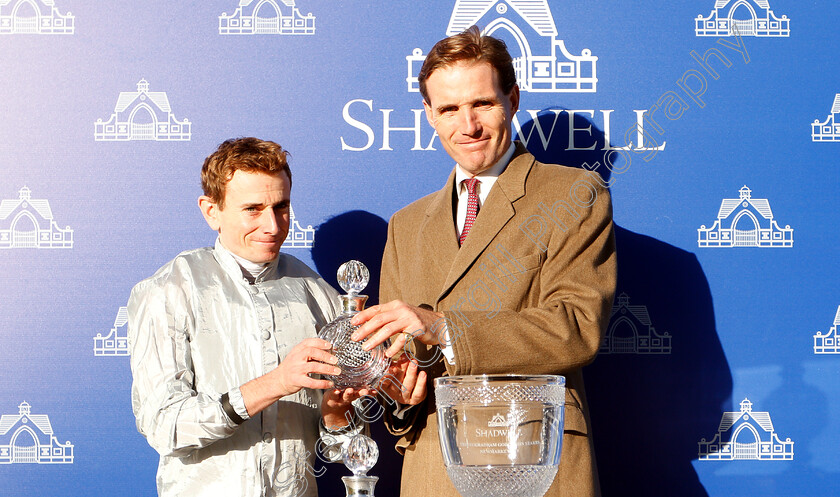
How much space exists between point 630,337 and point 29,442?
6.35ft

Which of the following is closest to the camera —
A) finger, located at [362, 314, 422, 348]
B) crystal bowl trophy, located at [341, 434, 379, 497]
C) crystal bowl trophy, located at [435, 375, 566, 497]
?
crystal bowl trophy, located at [435, 375, 566, 497]

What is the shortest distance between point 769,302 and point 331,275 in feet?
4.63

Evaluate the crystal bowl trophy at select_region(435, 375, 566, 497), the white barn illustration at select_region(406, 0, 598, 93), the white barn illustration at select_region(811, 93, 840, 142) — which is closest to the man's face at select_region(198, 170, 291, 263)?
the white barn illustration at select_region(406, 0, 598, 93)

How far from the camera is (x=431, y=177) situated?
9.32 feet

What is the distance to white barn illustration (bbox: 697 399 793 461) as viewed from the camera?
2715 mm

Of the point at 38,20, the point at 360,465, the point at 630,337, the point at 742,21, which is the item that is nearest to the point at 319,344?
the point at 360,465

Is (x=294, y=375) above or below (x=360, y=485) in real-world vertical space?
above

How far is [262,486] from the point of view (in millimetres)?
2074

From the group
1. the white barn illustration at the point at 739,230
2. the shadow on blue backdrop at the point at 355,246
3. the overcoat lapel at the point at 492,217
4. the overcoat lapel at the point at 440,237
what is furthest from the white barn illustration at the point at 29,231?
the white barn illustration at the point at 739,230

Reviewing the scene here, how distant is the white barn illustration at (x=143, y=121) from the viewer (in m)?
2.82

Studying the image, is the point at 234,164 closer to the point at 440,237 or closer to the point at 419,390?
the point at 440,237

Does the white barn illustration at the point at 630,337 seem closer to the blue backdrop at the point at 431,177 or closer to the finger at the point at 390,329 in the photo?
the blue backdrop at the point at 431,177

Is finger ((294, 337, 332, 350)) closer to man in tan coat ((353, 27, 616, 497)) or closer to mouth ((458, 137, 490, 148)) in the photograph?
man in tan coat ((353, 27, 616, 497))

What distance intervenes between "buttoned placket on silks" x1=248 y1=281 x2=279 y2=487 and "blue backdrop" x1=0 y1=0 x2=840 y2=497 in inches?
25.5
